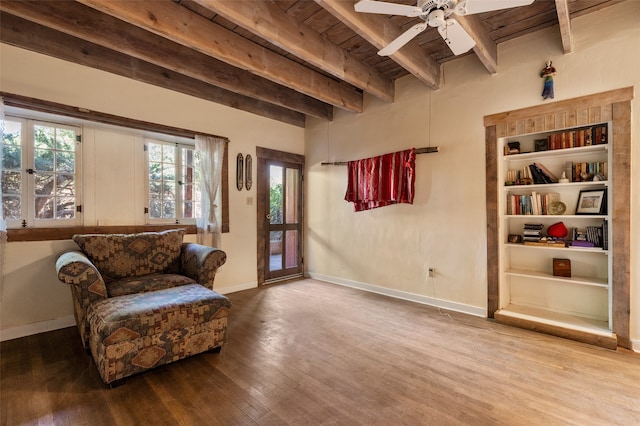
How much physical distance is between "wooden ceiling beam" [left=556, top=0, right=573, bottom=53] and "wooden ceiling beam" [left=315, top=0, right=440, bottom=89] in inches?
45.3

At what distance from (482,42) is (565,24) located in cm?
59

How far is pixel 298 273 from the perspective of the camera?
502 centimetres

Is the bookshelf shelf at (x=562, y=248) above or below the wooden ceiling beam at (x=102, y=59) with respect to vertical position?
below

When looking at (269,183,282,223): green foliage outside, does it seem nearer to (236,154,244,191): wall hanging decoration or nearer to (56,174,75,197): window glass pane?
(236,154,244,191): wall hanging decoration

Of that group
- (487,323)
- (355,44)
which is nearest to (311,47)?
(355,44)

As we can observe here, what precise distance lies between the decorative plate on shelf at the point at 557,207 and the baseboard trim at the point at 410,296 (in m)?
1.21

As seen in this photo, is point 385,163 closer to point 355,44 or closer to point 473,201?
point 473,201

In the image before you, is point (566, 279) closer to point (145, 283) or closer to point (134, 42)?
point (145, 283)

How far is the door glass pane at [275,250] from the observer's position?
4.62m

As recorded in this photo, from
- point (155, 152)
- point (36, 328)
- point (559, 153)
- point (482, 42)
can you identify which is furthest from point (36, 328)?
point (559, 153)

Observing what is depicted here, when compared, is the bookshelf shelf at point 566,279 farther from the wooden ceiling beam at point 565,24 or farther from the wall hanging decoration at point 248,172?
the wall hanging decoration at point 248,172

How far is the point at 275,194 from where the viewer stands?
15.4 feet

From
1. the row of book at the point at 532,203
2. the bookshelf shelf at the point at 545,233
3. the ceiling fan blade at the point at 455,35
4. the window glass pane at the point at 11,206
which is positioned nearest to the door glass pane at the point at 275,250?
the window glass pane at the point at 11,206

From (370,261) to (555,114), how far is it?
2638 mm
